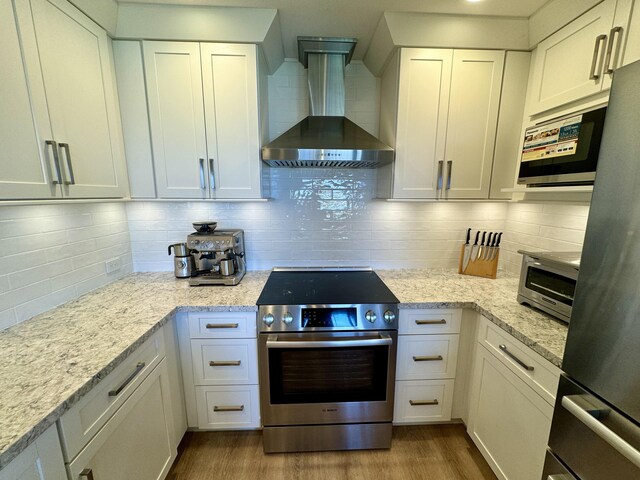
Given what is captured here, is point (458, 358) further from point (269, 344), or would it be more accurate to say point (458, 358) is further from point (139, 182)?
point (139, 182)

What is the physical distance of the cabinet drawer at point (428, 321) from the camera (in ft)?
5.13

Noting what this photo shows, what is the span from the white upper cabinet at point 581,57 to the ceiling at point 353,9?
0.94 feet

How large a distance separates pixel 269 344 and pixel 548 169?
171 cm

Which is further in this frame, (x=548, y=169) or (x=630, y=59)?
(x=548, y=169)

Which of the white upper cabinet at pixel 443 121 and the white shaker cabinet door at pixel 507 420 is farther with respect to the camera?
the white upper cabinet at pixel 443 121

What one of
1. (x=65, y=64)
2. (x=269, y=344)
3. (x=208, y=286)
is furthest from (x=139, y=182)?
(x=269, y=344)

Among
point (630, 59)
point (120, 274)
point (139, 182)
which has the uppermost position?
point (630, 59)

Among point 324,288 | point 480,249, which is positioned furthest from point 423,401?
point 480,249

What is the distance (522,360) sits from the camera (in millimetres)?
1182

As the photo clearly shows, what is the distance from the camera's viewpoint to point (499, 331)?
134 centimetres

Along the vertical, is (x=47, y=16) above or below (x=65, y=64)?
above

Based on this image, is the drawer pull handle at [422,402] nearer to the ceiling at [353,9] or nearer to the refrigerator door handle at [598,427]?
the refrigerator door handle at [598,427]

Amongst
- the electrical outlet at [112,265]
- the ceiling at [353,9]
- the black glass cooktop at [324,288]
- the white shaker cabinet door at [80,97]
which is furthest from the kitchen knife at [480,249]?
the electrical outlet at [112,265]

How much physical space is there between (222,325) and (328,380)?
0.69 meters
